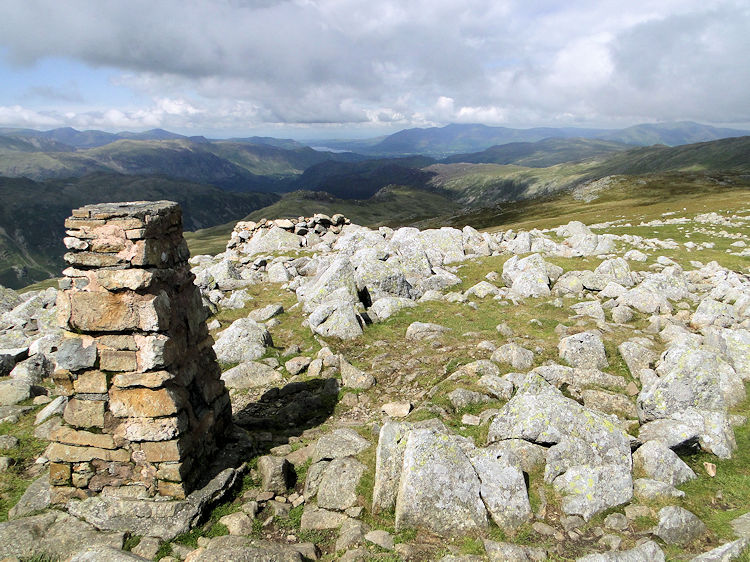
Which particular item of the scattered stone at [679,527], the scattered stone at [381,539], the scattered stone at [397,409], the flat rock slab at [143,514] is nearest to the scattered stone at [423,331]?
the scattered stone at [397,409]

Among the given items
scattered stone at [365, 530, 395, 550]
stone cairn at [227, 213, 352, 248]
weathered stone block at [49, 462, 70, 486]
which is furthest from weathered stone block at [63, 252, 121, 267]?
stone cairn at [227, 213, 352, 248]

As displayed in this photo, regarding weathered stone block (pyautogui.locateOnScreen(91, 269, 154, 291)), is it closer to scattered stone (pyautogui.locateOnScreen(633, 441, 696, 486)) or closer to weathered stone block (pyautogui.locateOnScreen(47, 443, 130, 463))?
weathered stone block (pyautogui.locateOnScreen(47, 443, 130, 463))

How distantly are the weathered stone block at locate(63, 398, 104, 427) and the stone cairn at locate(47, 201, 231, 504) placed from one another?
0.08 feet

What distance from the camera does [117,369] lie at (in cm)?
1038

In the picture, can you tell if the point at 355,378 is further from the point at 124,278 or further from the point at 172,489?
the point at 124,278

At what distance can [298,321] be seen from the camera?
25125 mm

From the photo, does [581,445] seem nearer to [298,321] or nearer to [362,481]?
[362,481]

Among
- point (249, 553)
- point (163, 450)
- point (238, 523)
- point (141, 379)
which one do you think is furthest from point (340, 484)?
point (141, 379)

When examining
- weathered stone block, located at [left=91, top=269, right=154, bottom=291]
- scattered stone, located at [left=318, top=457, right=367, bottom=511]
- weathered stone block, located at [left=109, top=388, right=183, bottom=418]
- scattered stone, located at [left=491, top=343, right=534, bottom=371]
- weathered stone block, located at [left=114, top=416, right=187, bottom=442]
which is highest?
weathered stone block, located at [left=91, top=269, right=154, bottom=291]

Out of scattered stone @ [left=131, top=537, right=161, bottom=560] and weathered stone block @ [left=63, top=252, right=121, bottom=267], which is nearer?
scattered stone @ [left=131, top=537, right=161, bottom=560]

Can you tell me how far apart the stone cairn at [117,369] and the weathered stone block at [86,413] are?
0.03 m

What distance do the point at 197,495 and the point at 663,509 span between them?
1086cm

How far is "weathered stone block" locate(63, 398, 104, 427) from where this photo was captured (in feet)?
34.3

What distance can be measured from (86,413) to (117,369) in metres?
1.44
